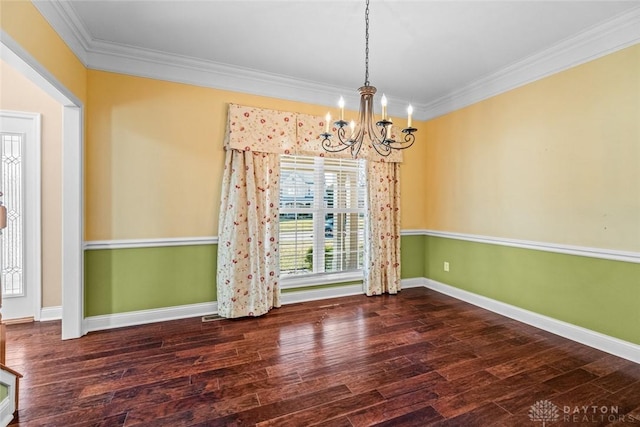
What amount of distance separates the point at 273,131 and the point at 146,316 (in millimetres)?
2398

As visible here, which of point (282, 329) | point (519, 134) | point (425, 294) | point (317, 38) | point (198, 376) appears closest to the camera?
point (198, 376)

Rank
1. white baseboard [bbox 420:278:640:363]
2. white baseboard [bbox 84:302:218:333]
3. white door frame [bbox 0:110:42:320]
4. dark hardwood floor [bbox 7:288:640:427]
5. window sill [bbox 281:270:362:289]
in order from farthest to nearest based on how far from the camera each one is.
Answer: window sill [bbox 281:270:362:289], white door frame [bbox 0:110:42:320], white baseboard [bbox 84:302:218:333], white baseboard [bbox 420:278:640:363], dark hardwood floor [bbox 7:288:640:427]

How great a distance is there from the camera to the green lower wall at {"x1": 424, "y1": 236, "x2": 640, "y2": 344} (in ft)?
7.89

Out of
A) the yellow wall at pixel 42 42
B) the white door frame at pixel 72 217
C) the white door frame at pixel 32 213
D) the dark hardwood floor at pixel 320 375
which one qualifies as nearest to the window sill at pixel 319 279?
the dark hardwood floor at pixel 320 375

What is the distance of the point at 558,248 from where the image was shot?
281 centimetres

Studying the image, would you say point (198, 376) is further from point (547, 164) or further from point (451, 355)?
point (547, 164)

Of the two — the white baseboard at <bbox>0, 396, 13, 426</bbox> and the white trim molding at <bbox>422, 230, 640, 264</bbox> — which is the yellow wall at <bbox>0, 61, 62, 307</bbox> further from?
the white trim molding at <bbox>422, 230, 640, 264</bbox>

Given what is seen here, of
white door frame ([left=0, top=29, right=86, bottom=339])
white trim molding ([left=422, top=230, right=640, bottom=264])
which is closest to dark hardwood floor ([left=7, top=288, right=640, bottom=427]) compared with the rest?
white door frame ([left=0, top=29, right=86, bottom=339])

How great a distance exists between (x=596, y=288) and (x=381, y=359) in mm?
2012

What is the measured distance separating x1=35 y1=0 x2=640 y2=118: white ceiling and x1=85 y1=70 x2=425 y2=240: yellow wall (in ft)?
0.64

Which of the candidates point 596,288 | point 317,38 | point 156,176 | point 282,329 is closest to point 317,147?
point 317,38

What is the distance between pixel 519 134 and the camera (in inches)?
124

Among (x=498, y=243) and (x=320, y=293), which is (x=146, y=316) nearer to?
(x=320, y=293)

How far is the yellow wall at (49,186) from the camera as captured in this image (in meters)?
3.02
